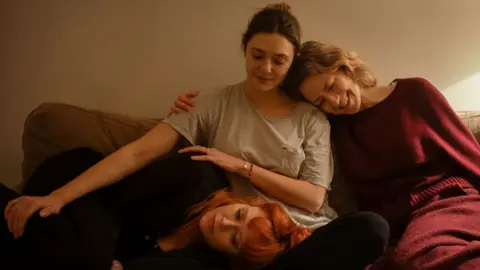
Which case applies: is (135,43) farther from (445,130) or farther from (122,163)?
(445,130)

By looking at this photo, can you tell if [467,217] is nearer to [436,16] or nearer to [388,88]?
[388,88]

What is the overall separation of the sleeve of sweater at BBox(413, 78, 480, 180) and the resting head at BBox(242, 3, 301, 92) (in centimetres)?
48

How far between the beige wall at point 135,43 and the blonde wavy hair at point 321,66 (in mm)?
371

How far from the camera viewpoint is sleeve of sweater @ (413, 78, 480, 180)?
5.77 feet

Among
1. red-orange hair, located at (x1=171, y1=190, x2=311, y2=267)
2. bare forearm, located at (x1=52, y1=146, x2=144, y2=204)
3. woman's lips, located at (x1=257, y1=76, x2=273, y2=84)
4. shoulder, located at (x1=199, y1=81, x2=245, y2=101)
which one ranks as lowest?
red-orange hair, located at (x1=171, y1=190, x2=311, y2=267)

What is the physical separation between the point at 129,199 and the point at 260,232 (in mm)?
408

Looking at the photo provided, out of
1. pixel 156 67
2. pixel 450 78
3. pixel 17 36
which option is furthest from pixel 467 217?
pixel 17 36

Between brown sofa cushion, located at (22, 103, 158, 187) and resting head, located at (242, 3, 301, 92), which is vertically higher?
resting head, located at (242, 3, 301, 92)

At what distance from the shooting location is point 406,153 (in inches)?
68.8

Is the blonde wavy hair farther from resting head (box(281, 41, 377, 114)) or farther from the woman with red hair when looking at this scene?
the woman with red hair

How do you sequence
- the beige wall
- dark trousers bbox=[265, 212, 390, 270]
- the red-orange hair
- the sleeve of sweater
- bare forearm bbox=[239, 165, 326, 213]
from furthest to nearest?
1. the beige wall
2. the sleeve of sweater
3. bare forearm bbox=[239, 165, 326, 213]
4. the red-orange hair
5. dark trousers bbox=[265, 212, 390, 270]

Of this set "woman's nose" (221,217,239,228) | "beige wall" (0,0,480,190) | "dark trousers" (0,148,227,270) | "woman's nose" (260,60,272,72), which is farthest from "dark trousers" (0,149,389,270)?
"beige wall" (0,0,480,190)

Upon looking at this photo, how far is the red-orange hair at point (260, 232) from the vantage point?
1.43m

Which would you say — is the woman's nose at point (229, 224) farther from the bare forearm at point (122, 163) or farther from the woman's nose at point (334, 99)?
the woman's nose at point (334, 99)
